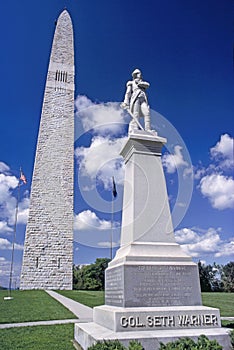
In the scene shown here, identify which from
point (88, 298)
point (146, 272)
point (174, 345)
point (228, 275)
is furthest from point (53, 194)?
point (228, 275)

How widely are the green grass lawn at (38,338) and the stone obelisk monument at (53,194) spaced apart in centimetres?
2094

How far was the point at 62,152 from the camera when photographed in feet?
112

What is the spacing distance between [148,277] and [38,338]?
3.75 metres

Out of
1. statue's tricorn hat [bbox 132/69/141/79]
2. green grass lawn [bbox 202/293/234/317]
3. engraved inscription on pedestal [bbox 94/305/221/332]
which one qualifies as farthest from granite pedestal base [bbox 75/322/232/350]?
green grass lawn [bbox 202/293/234/317]

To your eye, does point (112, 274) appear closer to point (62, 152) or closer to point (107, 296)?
point (107, 296)

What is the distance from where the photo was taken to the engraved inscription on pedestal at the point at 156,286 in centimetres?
580

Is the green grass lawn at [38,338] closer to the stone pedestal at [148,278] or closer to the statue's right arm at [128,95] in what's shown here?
the stone pedestal at [148,278]

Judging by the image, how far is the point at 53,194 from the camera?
105ft

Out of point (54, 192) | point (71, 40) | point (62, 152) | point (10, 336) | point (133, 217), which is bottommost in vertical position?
point (10, 336)

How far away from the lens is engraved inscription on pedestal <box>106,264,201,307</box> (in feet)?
19.0

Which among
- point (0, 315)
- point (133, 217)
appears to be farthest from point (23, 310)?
point (133, 217)

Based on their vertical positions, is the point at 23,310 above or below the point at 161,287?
below

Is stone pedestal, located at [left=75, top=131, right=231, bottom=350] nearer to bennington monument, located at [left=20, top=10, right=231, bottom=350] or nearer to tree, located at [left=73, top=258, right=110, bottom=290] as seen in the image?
bennington monument, located at [left=20, top=10, right=231, bottom=350]

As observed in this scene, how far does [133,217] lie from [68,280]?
25.5 metres
